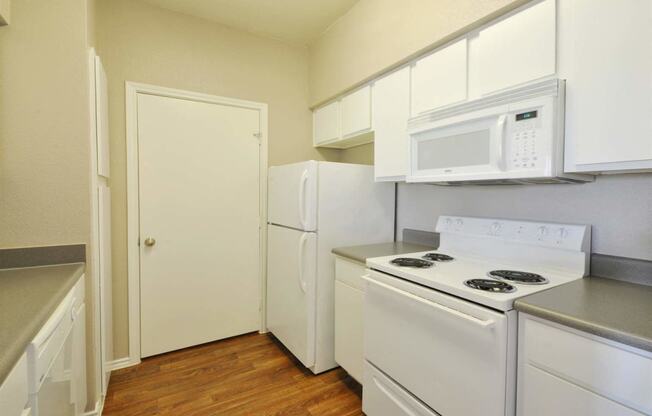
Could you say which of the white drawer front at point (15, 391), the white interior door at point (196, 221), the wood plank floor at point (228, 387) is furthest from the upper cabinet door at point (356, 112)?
the white drawer front at point (15, 391)

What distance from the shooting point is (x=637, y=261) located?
4.05 feet

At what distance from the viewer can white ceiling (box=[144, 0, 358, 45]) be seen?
2.26 meters

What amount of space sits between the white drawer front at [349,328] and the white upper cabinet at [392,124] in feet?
2.60

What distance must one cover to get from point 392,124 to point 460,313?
1253mm

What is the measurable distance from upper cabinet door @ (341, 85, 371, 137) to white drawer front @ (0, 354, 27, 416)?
6.80ft

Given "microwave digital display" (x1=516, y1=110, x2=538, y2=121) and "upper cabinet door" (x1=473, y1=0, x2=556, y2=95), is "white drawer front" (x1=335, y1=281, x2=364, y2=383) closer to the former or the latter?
"microwave digital display" (x1=516, y1=110, x2=538, y2=121)

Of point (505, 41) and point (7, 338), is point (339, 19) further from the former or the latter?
point (7, 338)

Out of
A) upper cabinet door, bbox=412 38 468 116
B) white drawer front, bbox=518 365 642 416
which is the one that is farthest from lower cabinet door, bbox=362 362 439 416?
upper cabinet door, bbox=412 38 468 116

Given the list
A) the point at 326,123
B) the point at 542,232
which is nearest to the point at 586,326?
the point at 542,232

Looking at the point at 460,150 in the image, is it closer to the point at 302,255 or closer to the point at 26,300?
the point at 302,255

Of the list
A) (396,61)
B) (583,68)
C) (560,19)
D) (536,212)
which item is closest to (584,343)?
(536,212)

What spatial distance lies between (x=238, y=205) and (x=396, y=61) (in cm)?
165

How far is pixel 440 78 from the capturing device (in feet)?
5.45

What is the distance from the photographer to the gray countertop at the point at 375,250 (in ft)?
6.04
